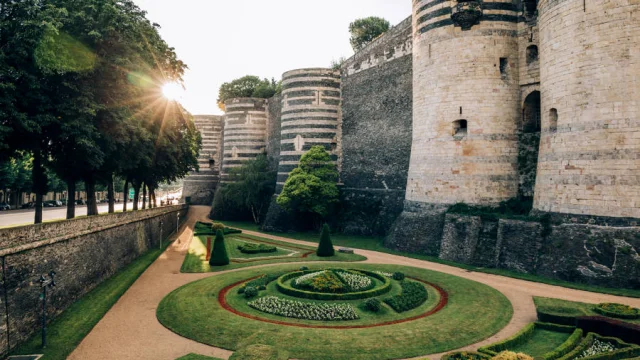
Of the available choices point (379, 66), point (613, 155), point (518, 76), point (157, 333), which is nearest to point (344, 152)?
point (379, 66)

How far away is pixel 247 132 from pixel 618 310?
50019 millimetres

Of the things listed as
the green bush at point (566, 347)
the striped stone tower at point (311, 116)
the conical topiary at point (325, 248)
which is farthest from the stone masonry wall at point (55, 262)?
the striped stone tower at point (311, 116)

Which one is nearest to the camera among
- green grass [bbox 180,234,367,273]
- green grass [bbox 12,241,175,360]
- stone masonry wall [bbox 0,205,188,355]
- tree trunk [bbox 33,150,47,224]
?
green grass [bbox 12,241,175,360]

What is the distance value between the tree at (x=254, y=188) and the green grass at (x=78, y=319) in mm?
25363

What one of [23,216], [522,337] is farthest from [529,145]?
[23,216]

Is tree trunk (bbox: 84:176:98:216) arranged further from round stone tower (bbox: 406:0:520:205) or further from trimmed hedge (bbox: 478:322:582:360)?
trimmed hedge (bbox: 478:322:582:360)

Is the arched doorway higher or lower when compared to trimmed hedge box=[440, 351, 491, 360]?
higher

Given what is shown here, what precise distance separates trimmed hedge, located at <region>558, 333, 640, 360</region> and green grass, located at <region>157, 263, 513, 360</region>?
9.29 feet

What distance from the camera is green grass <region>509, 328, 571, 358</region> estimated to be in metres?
13.7

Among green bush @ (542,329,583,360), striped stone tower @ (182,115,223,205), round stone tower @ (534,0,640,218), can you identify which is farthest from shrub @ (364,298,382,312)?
striped stone tower @ (182,115,223,205)

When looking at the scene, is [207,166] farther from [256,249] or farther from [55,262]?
[55,262]

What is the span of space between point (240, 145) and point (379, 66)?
2659 centimetres

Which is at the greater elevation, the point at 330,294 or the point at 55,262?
the point at 55,262

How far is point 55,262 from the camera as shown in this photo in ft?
58.4
